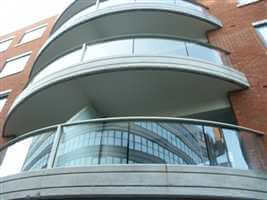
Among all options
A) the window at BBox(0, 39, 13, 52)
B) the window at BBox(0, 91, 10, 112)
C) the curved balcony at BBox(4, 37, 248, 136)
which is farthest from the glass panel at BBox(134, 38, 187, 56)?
the window at BBox(0, 39, 13, 52)

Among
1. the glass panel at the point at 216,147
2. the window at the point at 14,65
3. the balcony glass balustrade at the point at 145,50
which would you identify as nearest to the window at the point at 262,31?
the balcony glass balustrade at the point at 145,50

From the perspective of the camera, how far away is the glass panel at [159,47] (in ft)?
22.7

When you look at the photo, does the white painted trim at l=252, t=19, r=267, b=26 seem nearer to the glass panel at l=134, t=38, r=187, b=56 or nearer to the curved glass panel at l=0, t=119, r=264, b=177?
the glass panel at l=134, t=38, r=187, b=56

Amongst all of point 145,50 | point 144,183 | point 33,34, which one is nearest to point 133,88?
point 145,50

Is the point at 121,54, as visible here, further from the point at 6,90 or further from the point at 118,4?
the point at 6,90

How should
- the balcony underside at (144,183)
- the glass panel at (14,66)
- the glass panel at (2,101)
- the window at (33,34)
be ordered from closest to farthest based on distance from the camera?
1. the balcony underside at (144,183)
2. the glass panel at (2,101)
3. the glass panel at (14,66)
4. the window at (33,34)

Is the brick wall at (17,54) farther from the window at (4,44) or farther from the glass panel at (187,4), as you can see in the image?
the glass panel at (187,4)

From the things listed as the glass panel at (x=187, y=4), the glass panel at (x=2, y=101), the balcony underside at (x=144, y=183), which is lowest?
the balcony underside at (x=144, y=183)

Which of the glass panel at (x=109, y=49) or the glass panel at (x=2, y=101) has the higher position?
the glass panel at (x=2, y=101)

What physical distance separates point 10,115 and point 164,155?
5.76 m

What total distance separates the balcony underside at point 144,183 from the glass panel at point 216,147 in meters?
0.39

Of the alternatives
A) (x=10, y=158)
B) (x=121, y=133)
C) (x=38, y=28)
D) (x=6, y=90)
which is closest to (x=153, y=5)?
(x=121, y=133)

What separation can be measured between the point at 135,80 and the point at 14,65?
11182mm

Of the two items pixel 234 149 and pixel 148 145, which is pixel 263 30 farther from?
pixel 148 145
